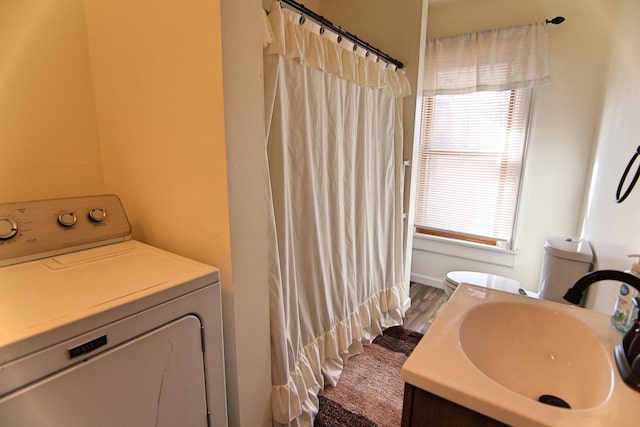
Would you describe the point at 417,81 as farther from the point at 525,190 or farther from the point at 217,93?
the point at 217,93

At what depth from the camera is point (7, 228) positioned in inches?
38.0

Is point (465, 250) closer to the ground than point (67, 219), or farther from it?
closer to the ground

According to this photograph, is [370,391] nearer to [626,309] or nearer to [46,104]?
[626,309]

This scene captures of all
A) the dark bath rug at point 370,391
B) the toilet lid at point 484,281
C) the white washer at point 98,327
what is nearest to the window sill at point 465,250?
the toilet lid at point 484,281

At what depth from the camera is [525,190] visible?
2623 millimetres

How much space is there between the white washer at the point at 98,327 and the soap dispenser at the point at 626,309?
3.83ft

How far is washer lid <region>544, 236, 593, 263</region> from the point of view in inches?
70.7

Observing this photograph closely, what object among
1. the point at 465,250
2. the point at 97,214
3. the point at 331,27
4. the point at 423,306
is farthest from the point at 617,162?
the point at 97,214

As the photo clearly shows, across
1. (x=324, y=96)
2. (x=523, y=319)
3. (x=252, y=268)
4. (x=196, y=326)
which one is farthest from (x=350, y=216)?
(x=196, y=326)

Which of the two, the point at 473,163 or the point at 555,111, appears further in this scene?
the point at 473,163

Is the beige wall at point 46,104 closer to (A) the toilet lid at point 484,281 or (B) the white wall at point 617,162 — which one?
(B) the white wall at point 617,162

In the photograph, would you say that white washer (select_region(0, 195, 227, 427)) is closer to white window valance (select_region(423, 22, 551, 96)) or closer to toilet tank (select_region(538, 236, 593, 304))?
toilet tank (select_region(538, 236, 593, 304))

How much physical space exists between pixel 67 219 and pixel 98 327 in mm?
598

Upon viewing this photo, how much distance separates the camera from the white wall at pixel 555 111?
227cm
